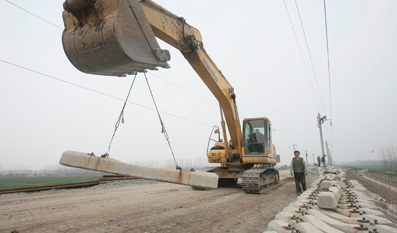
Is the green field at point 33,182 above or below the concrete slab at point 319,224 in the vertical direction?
below

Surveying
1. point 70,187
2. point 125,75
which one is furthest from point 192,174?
point 70,187

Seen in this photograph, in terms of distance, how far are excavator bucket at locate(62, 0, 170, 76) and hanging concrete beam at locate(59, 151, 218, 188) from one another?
1353mm

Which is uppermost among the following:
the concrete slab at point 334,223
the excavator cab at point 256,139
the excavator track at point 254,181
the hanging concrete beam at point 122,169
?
the excavator cab at point 256,139

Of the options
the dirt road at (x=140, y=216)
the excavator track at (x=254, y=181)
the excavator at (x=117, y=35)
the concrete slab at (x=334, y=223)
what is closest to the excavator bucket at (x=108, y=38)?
the excavator at (x=117, y=35)

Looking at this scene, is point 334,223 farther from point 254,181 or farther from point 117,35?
point 254,181

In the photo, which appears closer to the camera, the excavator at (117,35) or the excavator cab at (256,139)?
the excavator at (117,35)

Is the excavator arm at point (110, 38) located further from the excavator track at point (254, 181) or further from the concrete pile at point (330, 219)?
the excavator track at point (254, 181)

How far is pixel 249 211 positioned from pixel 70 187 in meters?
8.87

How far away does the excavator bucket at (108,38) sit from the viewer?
131 inches

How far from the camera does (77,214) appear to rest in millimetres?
5387

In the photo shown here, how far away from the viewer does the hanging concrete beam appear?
3361mm

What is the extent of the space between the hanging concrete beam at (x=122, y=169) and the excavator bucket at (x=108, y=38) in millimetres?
1353

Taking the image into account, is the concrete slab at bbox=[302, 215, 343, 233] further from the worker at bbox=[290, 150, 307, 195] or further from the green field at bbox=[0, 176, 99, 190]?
the green field at bbox=[0, 176, 99, 190]

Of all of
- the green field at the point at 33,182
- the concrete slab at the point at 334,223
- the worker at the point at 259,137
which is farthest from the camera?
the green field at the point at 33,182
